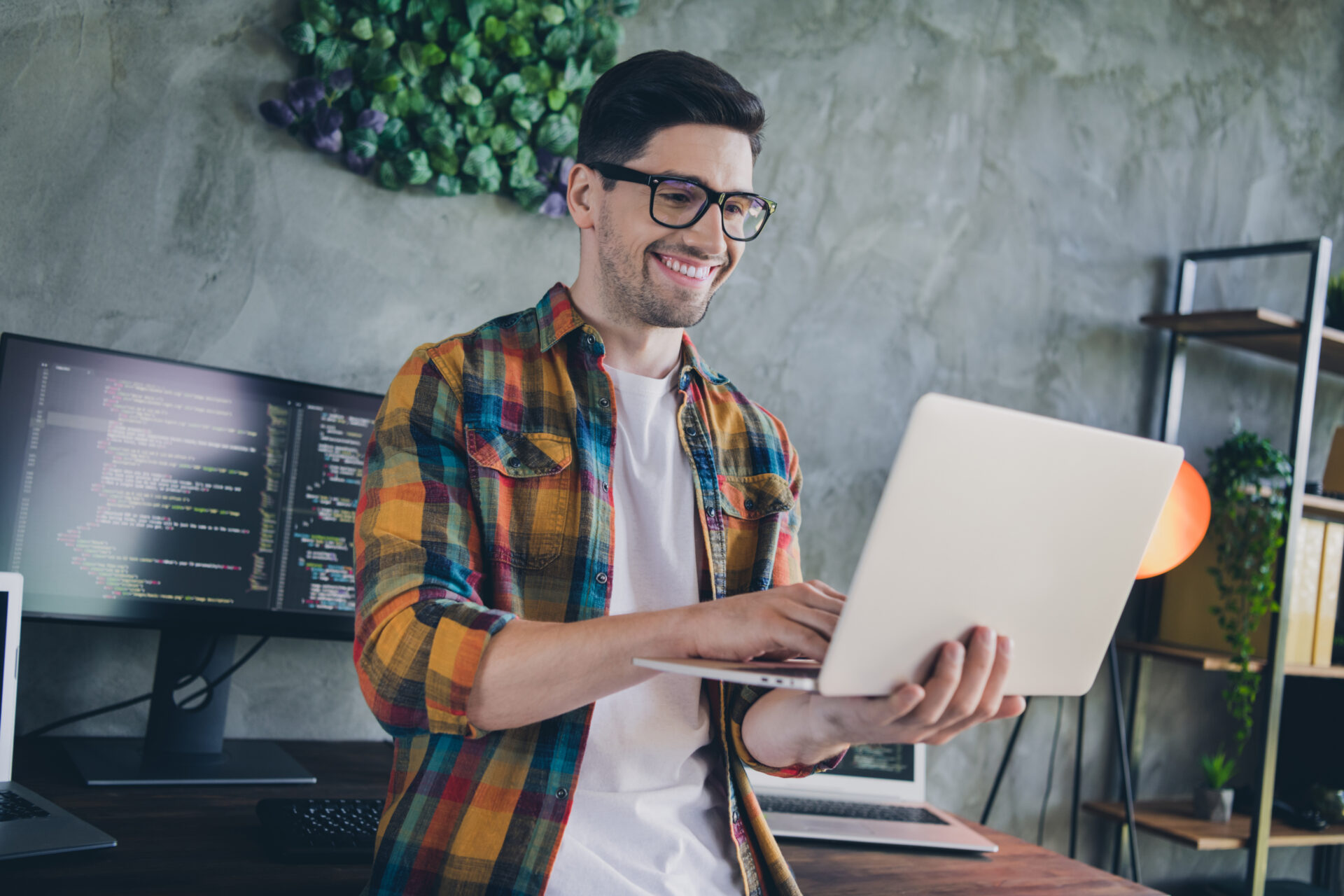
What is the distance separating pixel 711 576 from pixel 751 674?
415 mm

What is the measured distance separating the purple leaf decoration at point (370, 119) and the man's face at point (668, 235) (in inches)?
26.7

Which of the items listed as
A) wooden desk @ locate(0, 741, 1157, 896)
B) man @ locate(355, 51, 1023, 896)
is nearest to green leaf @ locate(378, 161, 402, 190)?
man @ locate(355, 51, 1023, 896)

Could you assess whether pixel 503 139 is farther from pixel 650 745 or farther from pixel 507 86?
pixel 650 745

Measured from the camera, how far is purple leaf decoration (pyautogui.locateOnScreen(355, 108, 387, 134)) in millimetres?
1733

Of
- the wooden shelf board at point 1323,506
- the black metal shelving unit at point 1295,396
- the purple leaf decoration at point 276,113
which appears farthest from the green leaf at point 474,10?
the wooden shelf board at point 1323,506

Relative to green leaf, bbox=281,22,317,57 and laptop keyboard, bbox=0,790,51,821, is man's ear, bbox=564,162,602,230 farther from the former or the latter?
laptop keyboard, bbox=0,790,51,821

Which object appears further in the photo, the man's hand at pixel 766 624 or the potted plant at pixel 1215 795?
the potted plant at pixel 1215 795

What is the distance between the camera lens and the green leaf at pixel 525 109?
1.85 meters

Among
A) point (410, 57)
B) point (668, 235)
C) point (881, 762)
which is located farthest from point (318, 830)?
point (410, 57)

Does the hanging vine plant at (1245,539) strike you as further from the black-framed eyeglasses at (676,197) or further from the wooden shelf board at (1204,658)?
the black-framed eyeglasses at (676,197)

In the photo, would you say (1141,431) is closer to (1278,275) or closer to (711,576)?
(1278,275)

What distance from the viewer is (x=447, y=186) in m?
1.82

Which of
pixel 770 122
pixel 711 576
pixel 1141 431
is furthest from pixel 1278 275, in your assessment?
pixel 711 576

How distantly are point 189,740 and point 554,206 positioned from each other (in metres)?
1.05
